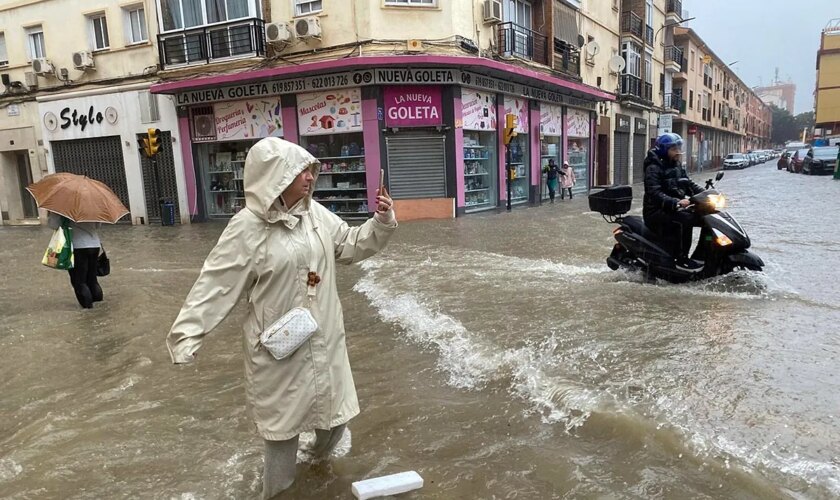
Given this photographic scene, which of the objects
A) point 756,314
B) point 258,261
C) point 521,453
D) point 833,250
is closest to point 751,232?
point 833,250

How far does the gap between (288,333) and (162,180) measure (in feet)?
61.0

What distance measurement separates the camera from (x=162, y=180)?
19344mm

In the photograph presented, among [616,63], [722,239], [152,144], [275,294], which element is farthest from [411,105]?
[616,63]

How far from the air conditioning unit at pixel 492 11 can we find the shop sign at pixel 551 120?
4.80 m

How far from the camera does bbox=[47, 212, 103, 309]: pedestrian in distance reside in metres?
7.14

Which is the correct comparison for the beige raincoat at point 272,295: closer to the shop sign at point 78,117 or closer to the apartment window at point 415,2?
the apartment window at point 415,2

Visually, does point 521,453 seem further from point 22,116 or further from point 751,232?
point 22,116

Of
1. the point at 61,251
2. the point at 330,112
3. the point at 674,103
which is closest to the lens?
the point at 61,251

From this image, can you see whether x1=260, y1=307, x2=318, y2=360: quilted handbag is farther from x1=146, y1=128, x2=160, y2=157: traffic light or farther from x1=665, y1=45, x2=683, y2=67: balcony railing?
x1=665, y1=45, x2=683, y2=67: balcony railing

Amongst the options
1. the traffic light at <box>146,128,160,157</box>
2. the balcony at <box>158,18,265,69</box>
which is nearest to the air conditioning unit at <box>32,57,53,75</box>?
the balcony at <box>158,18,265,69</box>

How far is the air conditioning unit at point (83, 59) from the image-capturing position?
1923 centimetres

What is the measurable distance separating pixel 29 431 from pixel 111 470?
101 cm

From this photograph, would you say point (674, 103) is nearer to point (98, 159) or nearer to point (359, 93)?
point (359, 93)

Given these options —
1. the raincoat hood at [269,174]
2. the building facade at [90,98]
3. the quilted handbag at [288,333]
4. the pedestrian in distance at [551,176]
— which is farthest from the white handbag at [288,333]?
the pedestrian in distance at [551,176]
